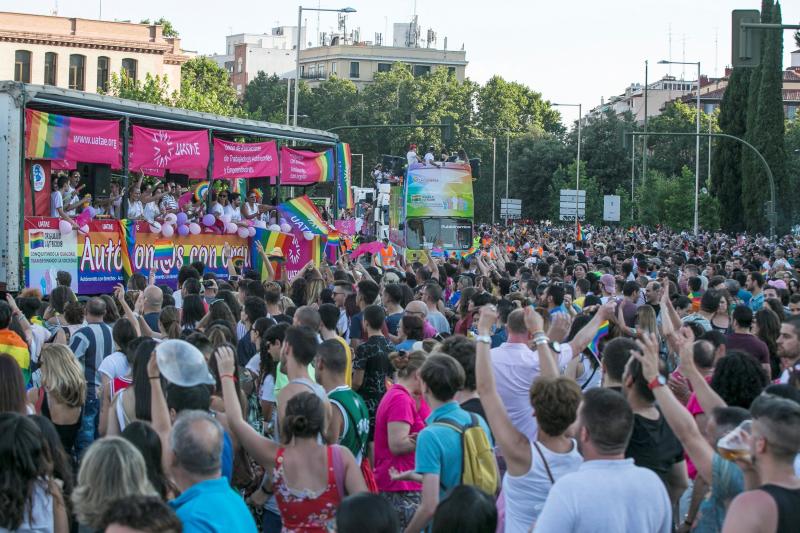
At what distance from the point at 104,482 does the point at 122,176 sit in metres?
13.4

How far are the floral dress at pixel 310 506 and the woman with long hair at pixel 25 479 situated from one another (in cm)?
100

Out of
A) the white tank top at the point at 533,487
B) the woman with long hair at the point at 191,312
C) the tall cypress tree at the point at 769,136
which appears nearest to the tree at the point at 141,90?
the tall cypress tree at the point at 769,136

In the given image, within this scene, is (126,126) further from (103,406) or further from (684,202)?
(684,202)

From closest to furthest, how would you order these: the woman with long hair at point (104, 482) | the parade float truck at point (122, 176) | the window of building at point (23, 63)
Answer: the woman with long hair at point (104, 482)
the parade float truck at point (122, 176)
the window of building at point (23, 63)

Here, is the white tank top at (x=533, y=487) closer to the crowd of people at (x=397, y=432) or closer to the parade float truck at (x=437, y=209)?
the crowd of people at (x=397, y=432)

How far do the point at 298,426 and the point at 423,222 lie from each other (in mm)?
25197

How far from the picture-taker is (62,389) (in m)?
7.24

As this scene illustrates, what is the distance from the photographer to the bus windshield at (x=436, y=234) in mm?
30312

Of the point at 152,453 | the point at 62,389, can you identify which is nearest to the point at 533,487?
the point at 152,453

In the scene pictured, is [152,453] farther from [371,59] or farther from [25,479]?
[371,59]

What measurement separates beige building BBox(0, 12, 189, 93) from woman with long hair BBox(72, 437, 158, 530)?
62290mm

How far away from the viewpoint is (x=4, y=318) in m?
8.48

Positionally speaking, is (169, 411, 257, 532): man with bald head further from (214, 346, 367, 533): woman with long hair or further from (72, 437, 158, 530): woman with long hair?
(214, 346, 367, 533): woman with long hair

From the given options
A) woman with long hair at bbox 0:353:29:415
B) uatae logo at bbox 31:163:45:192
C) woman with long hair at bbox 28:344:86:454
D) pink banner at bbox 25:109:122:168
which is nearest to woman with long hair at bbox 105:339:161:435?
woman with long hair at bbox 0:353:29:415
